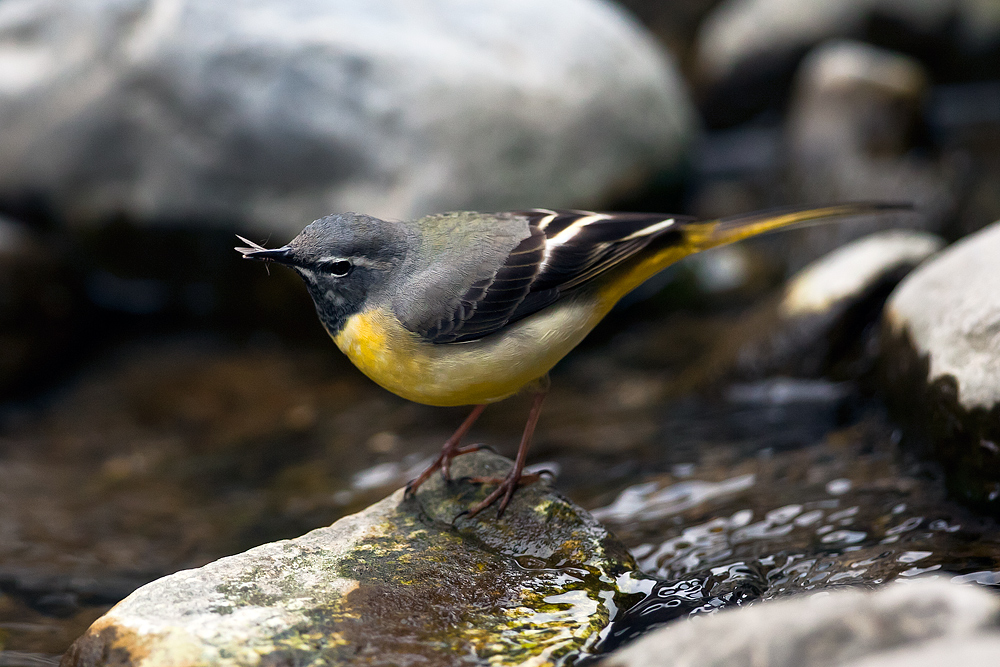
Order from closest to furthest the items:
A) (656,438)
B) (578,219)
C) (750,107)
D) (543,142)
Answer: (578,219) → (656,438) → (543,142) → (750,107)

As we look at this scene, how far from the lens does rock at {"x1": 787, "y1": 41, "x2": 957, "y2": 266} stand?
8.94 meters

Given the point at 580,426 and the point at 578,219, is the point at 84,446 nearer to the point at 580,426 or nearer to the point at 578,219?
the point at 580,426

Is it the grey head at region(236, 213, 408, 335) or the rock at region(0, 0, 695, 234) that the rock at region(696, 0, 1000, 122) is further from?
the grey head at region(236, 213, 408, 335)

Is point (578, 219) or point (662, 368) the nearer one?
point (578, 219)

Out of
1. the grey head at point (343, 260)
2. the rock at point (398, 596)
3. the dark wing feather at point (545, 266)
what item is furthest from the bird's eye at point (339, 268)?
the rock at point (398, 596)

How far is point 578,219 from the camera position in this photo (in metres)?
4.55

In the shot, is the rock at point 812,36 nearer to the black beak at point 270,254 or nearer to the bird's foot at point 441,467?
the bird's foot at point 441,467

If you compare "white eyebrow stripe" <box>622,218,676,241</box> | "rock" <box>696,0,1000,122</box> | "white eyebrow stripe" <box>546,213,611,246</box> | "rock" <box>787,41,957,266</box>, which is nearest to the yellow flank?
"white eyebrow stripe" <box>622,218,676,241</box>

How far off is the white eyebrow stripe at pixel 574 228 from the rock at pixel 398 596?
1231 mm

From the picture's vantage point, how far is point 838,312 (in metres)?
6.24

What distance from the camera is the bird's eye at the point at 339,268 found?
400 cm

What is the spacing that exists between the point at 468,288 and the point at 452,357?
38 cm

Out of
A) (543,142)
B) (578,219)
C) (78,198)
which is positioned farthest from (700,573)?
(78,198)

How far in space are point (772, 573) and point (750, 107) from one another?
31.2 feet
